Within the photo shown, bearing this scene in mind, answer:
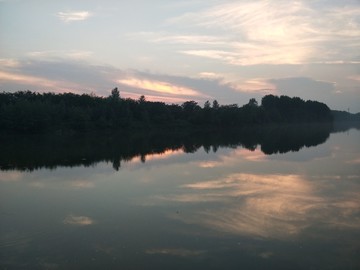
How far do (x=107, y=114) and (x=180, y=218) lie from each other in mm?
42385

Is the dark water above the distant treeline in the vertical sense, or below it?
below

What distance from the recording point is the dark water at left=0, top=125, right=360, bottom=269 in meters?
6.59

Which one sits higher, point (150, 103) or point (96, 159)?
Answer: point (150, 103)

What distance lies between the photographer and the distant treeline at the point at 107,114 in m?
41.4

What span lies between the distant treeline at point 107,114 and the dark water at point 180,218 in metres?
26.4

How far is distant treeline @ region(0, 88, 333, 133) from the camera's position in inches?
1631

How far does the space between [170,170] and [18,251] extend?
34.3ft

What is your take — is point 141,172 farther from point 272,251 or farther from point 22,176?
point 272,251

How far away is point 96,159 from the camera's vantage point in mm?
20703

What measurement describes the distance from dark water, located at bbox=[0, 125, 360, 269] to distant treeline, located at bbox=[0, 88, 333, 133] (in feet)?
86.5

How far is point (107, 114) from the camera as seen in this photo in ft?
164

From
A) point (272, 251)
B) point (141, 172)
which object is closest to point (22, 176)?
point (141, 172)

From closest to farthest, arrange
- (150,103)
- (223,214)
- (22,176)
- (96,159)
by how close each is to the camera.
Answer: (223,214) → (22,176) → (96,159) → (150,103)

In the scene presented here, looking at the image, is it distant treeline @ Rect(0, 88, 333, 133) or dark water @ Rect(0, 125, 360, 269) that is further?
distant treeline @ Rect(0, 88, 333, 133)
